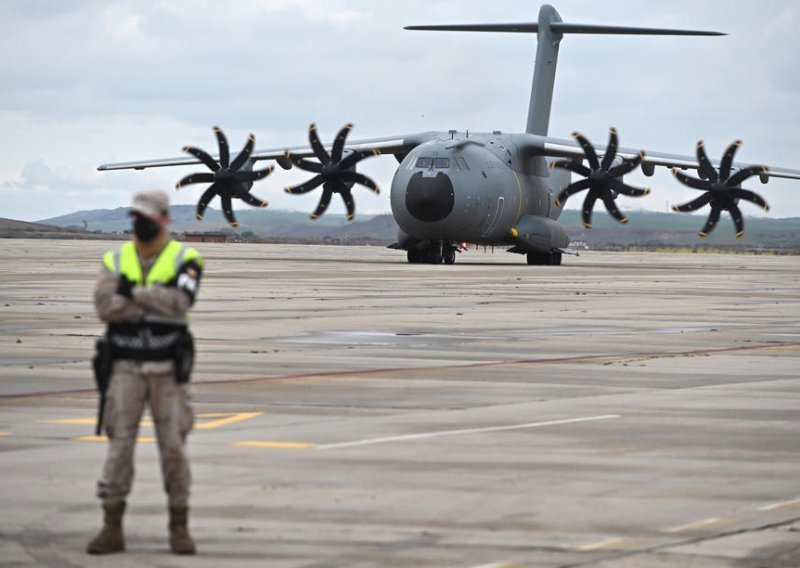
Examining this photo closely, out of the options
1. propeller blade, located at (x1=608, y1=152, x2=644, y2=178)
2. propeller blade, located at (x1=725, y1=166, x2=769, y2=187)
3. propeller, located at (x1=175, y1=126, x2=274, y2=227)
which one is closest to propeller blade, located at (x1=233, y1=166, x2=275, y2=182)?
propeller, located at (x1=175, y1=126, x2=274, y2=227)

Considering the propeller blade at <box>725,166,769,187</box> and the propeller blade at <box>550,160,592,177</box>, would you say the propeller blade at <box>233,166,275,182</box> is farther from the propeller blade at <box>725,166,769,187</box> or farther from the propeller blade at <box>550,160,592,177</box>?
the propeller blade at <box>725,166,769,187</box>

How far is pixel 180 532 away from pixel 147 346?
1.01m

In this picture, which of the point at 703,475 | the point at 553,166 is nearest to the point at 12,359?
the point at 703,475

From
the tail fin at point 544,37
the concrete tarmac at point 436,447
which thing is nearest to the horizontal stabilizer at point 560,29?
the tail fin at point 544,37

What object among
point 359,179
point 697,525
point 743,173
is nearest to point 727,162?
point 743,173

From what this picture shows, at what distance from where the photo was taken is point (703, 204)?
2227 inches

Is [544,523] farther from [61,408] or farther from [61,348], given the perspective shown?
[61,348]

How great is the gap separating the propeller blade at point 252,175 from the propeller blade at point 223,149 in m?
0.71

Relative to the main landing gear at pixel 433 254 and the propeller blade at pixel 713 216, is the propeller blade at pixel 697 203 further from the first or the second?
the main landing gear at pixel 433 254

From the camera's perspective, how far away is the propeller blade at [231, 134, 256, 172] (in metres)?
58.1

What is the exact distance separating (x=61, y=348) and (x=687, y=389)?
7934 millimetres

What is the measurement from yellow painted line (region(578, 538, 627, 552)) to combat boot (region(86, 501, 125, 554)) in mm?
2325

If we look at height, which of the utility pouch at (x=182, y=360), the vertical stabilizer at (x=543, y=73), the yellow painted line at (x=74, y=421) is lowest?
the yellow painted line at (x=74, y=421)

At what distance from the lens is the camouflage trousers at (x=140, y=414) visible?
8195 millimetres
